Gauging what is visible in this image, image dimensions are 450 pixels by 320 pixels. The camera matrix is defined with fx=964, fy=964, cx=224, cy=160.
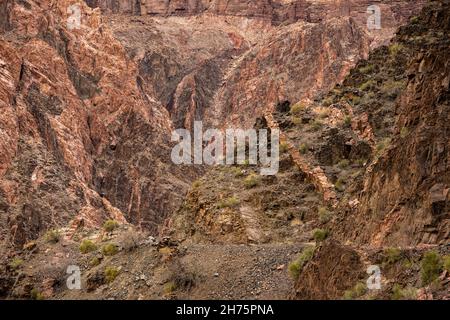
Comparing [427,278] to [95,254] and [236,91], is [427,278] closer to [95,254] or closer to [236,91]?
[95,254]

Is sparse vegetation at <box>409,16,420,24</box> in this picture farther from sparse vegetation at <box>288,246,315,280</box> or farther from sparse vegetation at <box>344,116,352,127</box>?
sparse vegetation at <box>288,246,315,280</box>

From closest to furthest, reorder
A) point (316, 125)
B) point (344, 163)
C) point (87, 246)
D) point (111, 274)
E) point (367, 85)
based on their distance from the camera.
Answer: point (111, 274)
point (87, 246)
point (344, 163)
point (316, 125)
point (367, 85)

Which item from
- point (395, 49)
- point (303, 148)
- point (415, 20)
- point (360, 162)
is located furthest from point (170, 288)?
point (415, 20)

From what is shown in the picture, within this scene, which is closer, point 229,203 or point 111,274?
point 111,274

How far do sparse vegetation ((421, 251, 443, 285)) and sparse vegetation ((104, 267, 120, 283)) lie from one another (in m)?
16.0

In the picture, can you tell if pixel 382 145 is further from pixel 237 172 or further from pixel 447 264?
pixel 447 264

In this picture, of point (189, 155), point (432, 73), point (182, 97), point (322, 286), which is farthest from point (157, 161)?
point (322, 286)

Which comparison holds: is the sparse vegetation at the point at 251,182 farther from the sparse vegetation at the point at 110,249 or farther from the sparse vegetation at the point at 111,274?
the sparse vegetation at the point at 111,274

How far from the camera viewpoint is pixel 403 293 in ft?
75.8

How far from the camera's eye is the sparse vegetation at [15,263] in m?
41.2

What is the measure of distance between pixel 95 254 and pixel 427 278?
67.6 feet

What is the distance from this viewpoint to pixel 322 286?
26312mm

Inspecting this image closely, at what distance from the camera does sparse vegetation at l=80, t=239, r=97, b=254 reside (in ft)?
139

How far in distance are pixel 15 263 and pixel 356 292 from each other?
21166mm
